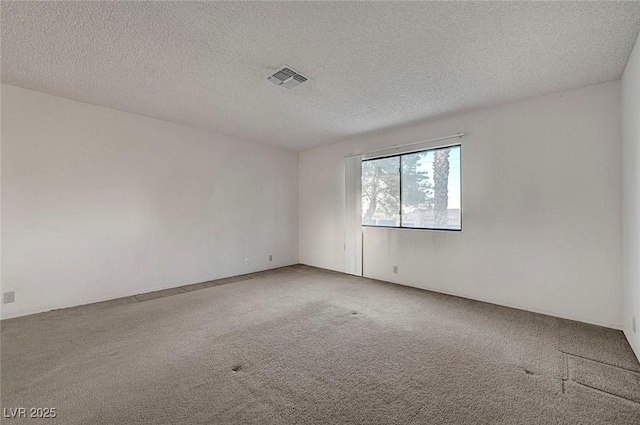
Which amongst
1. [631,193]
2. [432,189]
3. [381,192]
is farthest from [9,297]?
[631,193]

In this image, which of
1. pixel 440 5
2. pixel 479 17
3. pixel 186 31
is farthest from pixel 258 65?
pixel 479 17

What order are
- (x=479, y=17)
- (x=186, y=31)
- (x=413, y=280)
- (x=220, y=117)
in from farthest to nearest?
(x=413, y=280) < (x=220, y=117) < (x=186, y=31) < (x=479, y=17)

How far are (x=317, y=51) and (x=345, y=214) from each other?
3447mm

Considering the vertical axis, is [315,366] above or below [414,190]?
below

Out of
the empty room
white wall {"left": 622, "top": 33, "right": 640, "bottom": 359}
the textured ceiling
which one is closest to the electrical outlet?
the empty room

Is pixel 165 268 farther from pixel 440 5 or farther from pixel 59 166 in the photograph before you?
pixel 440 5

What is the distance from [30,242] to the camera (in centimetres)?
329

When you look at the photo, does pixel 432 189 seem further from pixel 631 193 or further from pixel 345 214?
pixel 631 193

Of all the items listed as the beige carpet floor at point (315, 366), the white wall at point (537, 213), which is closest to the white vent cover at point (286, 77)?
the white wall at point (537, 213)

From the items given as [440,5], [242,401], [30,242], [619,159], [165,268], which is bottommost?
[242,401]

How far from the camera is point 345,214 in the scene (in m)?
5.46

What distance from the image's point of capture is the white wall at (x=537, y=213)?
2938 millimetres

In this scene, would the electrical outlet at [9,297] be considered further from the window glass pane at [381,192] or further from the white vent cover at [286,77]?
the window glass pane at [381,192]

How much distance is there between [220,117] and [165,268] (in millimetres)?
2625
